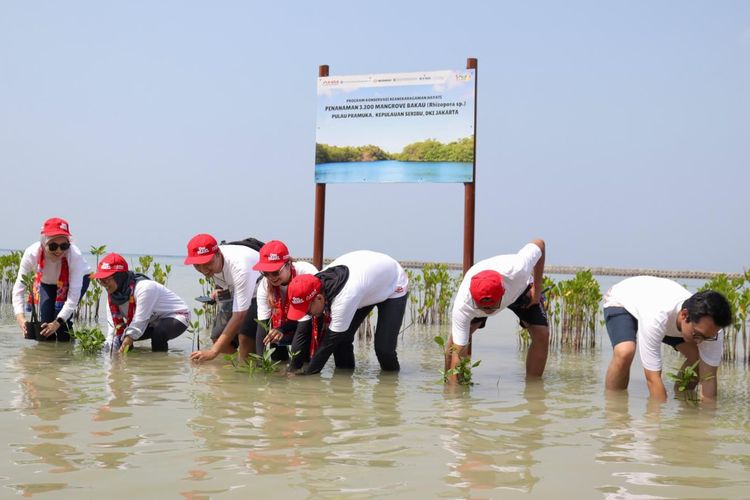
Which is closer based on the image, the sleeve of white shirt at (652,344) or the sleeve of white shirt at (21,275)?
the sleeve of white shirt at (652,344)

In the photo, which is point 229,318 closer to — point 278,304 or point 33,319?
point 278,304

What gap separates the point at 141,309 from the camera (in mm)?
7355

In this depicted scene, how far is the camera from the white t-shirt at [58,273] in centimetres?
796

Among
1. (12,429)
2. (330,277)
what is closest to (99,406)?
(12,429)

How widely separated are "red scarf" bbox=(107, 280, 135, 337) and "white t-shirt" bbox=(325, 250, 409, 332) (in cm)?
203

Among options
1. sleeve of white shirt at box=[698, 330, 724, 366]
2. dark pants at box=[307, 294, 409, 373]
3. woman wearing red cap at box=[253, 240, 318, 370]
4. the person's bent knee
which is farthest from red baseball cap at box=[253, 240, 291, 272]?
sleeve of white shirt at box=[698, 330, 724, 366]

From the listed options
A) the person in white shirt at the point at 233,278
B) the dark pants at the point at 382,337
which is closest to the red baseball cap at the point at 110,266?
the person in white shirt at the point at 233,278

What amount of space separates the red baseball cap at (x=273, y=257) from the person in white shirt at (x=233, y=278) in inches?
20.6

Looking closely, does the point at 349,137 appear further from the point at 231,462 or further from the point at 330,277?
the point at 231,462

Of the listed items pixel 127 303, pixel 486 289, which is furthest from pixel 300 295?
pixel 127 303

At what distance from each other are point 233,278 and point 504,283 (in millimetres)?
2326

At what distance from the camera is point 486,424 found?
15.5ft

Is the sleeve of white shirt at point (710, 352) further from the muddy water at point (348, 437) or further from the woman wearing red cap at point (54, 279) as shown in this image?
the woman wearing red cap at point (54, 279)

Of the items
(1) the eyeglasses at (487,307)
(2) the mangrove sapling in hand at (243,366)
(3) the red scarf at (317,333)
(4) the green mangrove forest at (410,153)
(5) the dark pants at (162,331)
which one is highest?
(4) the green mangrove forest at (410,153)
